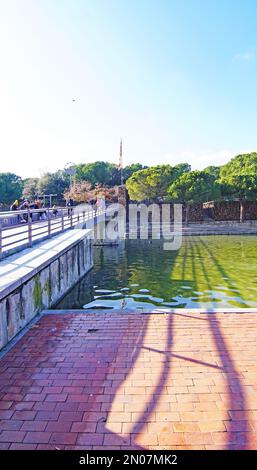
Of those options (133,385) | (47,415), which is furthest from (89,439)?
(133,385)

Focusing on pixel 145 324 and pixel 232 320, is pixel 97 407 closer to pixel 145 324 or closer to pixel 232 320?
pixel 145 324

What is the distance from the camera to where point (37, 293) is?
21.7 feet

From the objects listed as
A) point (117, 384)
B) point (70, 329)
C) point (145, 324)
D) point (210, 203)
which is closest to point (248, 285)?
point (145, 324)

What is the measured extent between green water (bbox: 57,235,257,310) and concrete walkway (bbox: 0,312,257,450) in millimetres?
2668

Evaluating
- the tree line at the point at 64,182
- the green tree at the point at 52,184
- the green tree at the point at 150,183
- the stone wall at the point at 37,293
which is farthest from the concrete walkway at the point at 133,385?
the green tree at the point at 52,184

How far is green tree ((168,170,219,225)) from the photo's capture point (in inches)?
1216

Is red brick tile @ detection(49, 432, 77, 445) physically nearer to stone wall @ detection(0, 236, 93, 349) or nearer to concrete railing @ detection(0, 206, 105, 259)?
stone wall @ detection(0, 236, 93, 349)

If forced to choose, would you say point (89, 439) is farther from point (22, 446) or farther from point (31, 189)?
point (31, 189)

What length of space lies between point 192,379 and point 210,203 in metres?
34.2

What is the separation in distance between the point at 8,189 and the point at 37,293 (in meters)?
43.0

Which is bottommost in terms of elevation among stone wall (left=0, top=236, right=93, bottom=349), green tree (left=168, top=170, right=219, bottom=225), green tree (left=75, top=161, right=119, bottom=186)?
stone wall (left=0, top=236, right=93, bottom=349)

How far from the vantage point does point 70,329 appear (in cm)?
565

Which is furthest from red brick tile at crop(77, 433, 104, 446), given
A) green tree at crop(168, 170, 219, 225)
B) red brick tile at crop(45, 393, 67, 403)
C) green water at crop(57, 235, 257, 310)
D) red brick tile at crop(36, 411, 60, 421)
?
green tree at crop(168, 170, 219, 225)

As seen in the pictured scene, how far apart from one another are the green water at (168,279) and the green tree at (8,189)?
99.4ft
